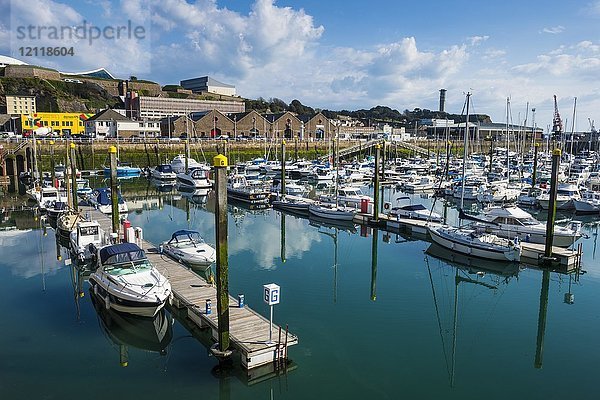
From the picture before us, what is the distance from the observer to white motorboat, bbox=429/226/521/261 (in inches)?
991

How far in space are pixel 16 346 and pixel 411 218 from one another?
26.9m

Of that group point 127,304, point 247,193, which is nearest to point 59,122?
point 247,193

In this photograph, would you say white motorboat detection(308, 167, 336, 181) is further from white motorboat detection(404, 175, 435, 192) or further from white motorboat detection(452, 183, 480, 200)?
white motorboat detection(452, 183, 480, 200)

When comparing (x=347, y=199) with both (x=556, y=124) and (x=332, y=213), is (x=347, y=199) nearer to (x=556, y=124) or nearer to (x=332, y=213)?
(x=332, y=213)

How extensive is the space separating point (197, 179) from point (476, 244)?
38.4 metres

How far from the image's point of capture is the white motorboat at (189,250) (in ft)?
76.8

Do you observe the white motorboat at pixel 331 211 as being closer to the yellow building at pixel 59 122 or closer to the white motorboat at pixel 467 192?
the white motorboat at pixel 467 192

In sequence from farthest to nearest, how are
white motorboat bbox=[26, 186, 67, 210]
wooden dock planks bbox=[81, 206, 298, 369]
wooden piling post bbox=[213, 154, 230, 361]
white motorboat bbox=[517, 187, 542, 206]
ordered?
white motorboat bbox=[517, 187, 542, 206], white motorboat bbox=[26, 186, 67, 210], wooden dock planks bbox=[81, 206, 298, 369], wooden piling post bbox=[213, 154, 230, 361]

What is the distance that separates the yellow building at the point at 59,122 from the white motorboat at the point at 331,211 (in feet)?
225

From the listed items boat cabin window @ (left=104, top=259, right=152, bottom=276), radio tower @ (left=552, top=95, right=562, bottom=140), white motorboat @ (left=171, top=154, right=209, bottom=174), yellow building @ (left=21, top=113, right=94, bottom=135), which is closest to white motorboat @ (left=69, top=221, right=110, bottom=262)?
boat cabin window @ (left=104, top=259, right=152, bottom=276)

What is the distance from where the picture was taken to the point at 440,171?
2724 inches

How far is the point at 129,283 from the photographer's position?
1681 cm

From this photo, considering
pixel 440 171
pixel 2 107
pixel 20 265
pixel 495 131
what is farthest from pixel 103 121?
pixel 495 131

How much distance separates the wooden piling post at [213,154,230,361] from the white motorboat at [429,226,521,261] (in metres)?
17.4
